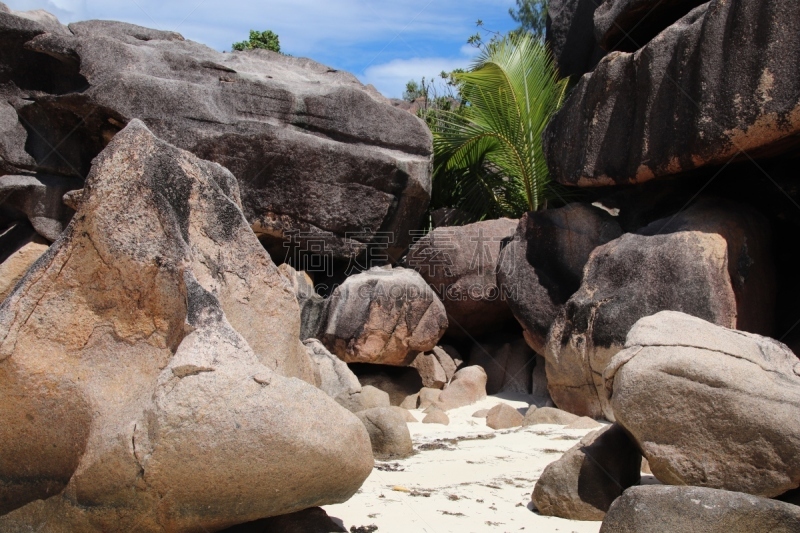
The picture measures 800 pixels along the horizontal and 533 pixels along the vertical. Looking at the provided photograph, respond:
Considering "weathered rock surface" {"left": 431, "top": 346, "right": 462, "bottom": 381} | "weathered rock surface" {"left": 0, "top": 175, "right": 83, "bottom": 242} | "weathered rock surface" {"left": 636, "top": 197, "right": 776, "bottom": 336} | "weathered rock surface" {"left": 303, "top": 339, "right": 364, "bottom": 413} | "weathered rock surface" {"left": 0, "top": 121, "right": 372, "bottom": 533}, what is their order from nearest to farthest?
"weathered rock surface" {"left": 0, "top": 121, "right": 372, "bottom": 533} < "weathered rock surface" {"left": 303, "top": 339, "right": 364, "bottom": 413} < "weathered rock surface" {"left": 636, "top": 197, "right": 776, "bottom": 336} < "weathered rock surface" {"left": 0, "top": 175, "right": 83, "bottom": 242} < "weathered rock surface" {"left": 431, "top": 346, "right": 462, "bottom": 381}

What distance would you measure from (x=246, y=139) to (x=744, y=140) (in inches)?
177

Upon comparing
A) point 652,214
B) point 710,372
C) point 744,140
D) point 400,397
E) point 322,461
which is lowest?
point 400,397

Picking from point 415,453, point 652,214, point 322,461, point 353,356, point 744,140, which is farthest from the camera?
point 353,356

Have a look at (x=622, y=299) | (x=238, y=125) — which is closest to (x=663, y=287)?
(x=622, y=299)

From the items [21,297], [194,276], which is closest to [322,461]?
[194,276]

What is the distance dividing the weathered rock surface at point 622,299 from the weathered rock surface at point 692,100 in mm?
630

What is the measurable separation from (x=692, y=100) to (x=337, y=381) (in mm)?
3247

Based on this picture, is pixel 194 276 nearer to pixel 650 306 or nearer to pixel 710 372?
pixel 710 372

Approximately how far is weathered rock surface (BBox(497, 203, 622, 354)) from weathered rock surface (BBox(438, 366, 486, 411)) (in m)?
0.58

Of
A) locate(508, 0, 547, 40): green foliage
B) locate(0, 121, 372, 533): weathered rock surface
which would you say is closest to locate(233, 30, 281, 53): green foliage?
locate(508, 0, 547, 40): green foliage

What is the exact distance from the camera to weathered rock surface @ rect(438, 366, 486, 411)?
680cm

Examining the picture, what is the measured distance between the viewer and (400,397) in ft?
25.1

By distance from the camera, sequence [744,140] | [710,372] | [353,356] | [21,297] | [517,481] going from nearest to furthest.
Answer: [21,297] < [710,372] < [517,481] < [744,140] < [353,356]

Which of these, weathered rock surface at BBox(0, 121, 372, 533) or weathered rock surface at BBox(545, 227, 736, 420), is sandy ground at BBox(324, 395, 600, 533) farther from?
weathered rock surface at BBox(545, 227, 736, 420)
